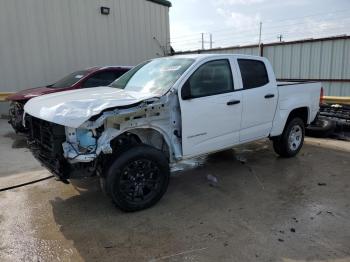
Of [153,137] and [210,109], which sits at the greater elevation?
[210,109]

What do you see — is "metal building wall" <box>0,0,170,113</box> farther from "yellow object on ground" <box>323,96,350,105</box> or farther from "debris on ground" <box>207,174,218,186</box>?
"debris on ground" <box>207,174,218,186</box>

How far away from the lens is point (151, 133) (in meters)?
4.31

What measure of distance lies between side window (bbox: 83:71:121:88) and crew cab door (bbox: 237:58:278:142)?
13.9 feet

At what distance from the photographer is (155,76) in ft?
15.5

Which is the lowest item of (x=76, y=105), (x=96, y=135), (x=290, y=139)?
(x=290, y=139)

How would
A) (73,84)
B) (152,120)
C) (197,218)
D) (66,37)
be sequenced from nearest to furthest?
(197,218), (152,120), (73,84), (66,37)

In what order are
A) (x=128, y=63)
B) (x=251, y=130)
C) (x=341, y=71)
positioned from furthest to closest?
(x=128, y=63), (x=341, y=71), (x=251, y=130)

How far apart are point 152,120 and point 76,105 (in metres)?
0.90

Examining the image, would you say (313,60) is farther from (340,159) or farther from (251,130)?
(251,130)

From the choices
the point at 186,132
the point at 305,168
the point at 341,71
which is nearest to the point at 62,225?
the point at 186,132

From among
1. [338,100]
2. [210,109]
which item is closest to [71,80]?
[210,109]

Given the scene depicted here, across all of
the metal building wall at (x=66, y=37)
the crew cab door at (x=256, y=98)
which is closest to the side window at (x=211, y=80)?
the crew cab door at (x=256, y=98)

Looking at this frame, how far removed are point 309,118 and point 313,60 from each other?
5467 mm

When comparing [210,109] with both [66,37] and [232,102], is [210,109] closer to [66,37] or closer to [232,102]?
[232,102]
